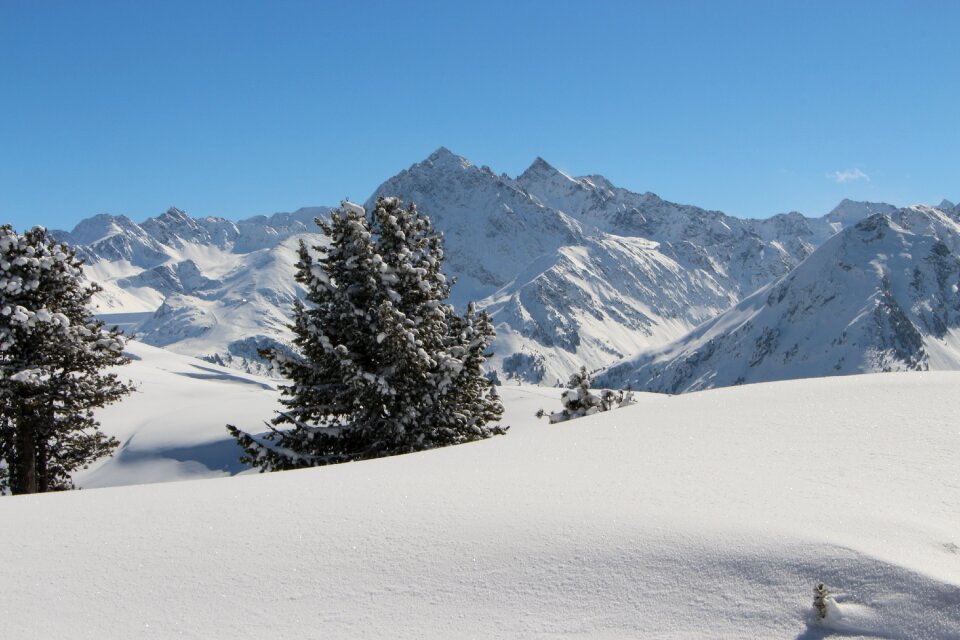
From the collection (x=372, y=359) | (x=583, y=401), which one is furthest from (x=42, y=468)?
(x=583, y=401)

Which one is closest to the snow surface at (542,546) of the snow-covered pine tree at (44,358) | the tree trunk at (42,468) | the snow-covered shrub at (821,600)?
the snow-covered shrub at (821,600)

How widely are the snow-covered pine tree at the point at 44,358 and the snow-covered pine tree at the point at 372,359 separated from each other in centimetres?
413

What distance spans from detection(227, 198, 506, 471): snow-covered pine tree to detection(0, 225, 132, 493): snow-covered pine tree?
4133 mm

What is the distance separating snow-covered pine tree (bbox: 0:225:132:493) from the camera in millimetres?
15102

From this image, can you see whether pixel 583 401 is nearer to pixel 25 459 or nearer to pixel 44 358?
pixel 44 358

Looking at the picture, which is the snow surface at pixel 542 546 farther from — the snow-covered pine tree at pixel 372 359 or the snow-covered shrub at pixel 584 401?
the snow-covered shrub at pixel 584 401

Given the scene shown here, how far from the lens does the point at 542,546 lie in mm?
6117

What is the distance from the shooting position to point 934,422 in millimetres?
9266

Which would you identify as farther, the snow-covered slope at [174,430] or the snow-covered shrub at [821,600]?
the snow-covered slope at [174,430]

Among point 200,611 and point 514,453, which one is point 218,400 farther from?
point 200,611

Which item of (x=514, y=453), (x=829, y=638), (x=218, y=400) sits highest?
(x=218, y=400)

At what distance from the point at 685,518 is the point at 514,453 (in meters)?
4.11

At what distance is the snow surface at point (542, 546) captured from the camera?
5156 mm

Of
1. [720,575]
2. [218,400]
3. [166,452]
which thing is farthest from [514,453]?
[218,400]
